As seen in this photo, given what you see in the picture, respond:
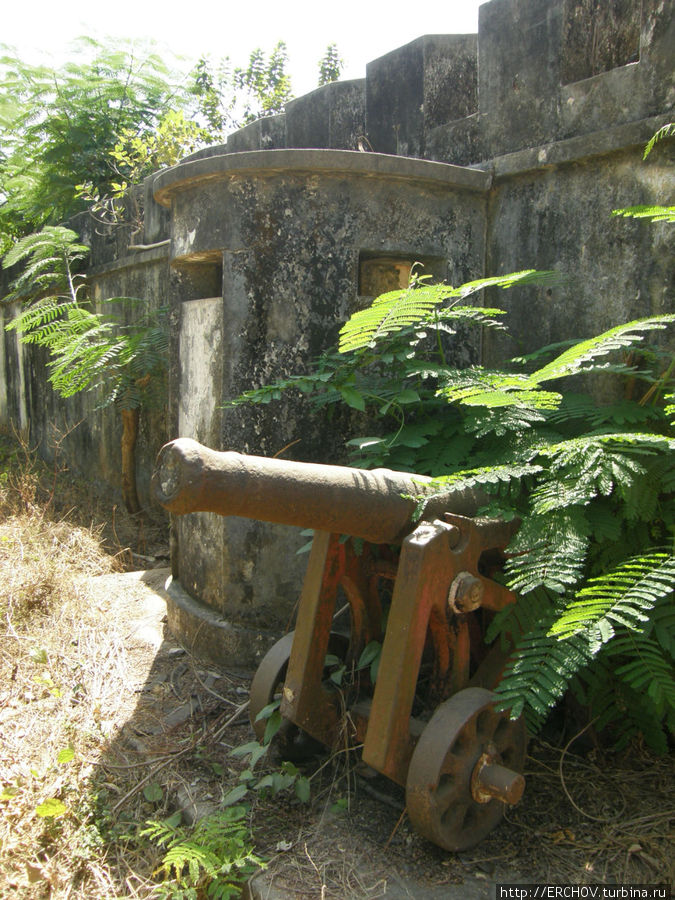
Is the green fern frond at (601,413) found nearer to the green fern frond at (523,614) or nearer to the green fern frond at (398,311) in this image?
the green fern frond at (398,311)

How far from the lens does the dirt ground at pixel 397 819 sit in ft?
8.20

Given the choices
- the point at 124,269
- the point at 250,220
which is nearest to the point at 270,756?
the point at 250,220

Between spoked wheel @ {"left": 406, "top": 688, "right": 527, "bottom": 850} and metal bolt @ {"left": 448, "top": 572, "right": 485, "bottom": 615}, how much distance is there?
28 centimetres

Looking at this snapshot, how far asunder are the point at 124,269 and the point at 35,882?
5543mm

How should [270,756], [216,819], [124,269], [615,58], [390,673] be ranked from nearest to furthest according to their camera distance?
[390,673] → [216,819] → [270,756] → [615,58] → [124,269]

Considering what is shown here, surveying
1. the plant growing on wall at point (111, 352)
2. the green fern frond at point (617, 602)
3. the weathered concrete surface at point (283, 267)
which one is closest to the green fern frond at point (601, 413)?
the green fern frond at point (617, 602)

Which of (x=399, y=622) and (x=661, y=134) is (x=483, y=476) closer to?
(x=399, y=622)

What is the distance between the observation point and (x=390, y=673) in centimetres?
257

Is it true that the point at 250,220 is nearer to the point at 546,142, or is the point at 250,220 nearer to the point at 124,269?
the point at 546,142

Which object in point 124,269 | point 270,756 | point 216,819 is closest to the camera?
point 216,819

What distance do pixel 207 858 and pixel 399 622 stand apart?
3.23 feet

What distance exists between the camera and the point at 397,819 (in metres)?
2.81

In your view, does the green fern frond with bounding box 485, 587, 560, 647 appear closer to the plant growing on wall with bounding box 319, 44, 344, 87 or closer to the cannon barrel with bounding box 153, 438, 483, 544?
the cannon barrel with bounding box 153, 438, 483, 544

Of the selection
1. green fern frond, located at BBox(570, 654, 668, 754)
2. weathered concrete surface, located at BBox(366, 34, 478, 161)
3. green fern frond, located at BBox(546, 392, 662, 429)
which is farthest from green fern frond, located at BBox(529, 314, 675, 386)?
weathered concrete surface, located at BBox(366, 34, 478, 161)
